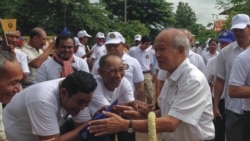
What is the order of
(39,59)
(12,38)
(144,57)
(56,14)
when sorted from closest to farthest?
1. (12,38)
2. (39,59)
3. (144,57)
4. (56,14)

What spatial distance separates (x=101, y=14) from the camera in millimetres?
32625

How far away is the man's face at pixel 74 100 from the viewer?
10.2ft

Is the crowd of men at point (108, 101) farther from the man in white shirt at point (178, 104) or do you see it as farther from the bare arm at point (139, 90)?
the bare arm at point (139, 90)

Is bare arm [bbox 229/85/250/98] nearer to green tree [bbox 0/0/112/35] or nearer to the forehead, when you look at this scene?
the forehead

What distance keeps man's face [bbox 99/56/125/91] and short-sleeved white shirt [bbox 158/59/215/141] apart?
3.31 ft

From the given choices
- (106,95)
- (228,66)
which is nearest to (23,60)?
(106,95)

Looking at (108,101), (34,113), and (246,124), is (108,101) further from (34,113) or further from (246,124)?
(246,124)

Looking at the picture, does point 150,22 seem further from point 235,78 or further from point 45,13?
point 235,78

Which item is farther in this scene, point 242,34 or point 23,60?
point 23,60

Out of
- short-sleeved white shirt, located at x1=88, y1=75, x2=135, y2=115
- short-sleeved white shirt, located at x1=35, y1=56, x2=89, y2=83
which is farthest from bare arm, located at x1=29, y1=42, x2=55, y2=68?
short-sleeved white shirt, located at x1=88, y1=75, x2=135, y2=115

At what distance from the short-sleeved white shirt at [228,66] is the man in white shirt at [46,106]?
7.10 ft

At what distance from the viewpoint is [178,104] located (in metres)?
3.03

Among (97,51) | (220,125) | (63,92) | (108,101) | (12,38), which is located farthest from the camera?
(97,51)

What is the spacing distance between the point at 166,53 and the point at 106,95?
4.67 feet
